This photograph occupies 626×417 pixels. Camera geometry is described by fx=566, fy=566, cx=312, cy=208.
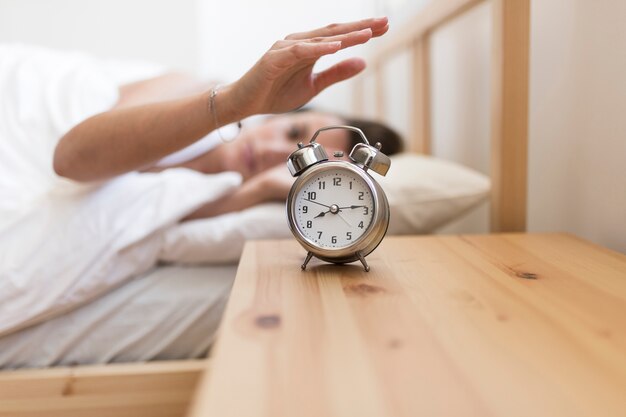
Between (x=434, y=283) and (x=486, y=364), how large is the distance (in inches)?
9.0

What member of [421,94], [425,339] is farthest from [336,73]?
[421,94]

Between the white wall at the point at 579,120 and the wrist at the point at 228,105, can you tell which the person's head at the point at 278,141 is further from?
the wrist at the point at 228,105

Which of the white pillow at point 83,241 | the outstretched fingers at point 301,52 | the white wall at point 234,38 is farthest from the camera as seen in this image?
the white wall at point 234,38

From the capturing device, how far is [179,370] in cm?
94

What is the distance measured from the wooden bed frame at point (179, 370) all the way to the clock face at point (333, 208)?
350 mm

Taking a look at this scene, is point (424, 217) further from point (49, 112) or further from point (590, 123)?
point (49, 112)

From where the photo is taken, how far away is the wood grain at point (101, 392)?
0.92 meters

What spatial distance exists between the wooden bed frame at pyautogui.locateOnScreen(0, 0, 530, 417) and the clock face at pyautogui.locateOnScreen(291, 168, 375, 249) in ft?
1.15

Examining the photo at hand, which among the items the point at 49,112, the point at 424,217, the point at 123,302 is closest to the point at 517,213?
the point at 424,217

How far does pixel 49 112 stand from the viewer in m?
1.29

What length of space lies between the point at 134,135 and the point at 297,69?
30 cm

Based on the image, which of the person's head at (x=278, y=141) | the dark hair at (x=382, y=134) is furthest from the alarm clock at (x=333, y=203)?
the dark hair at (x=382, y=134)

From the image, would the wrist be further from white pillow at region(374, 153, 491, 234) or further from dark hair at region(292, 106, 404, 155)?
dark hair at region(292, 106, 404, 155)

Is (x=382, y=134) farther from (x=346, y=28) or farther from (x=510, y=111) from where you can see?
(x=346, y=28)
